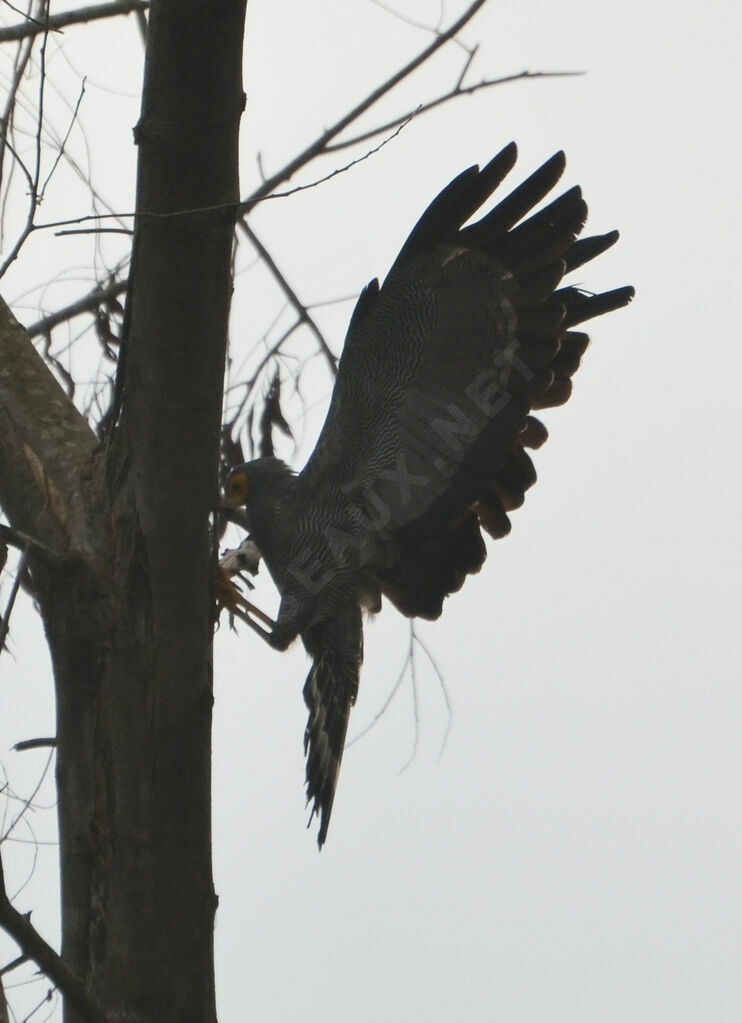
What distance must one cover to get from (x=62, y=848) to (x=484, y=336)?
1.84 metres

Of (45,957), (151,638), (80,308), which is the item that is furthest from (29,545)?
(80,308)

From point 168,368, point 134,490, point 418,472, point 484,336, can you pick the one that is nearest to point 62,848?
point 134,490

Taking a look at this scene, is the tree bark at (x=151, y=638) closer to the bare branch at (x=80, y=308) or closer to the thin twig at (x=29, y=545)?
the thin twig at (x=29, y=545)

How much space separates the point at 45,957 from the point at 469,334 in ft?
7.03

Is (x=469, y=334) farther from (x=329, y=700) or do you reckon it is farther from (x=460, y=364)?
(x=329, y=700)

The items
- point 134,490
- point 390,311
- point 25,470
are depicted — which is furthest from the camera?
point 390,311

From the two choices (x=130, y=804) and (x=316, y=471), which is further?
(x=316, y=471)

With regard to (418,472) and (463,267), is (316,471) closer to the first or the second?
(418,472)

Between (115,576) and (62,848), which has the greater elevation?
(115,576)

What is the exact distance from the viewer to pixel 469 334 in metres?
3.34

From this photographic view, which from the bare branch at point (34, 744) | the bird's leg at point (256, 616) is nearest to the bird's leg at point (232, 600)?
the bird's leg at point (256, 616)

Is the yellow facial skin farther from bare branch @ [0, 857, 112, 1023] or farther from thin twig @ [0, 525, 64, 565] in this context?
bare branch @ [0, 857, 112, 1023]

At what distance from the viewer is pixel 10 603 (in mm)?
1702

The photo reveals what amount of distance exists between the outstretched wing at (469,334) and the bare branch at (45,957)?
1.94 m
